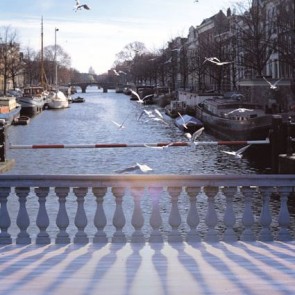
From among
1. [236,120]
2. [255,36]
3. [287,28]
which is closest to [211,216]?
[287,28]

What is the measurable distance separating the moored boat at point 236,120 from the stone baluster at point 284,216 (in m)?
22.9

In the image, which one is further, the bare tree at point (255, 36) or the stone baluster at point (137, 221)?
the bare tree at point (255, 36)

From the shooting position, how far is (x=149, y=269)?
551 cm

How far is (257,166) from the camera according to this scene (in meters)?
29.7

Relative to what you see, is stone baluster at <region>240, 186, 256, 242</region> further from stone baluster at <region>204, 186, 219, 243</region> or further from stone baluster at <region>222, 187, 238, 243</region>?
stone baluster at <region>204, 186, 219, 243</region>

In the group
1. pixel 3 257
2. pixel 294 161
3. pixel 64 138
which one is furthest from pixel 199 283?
pixel 64 138

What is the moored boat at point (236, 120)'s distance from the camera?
3794 cm

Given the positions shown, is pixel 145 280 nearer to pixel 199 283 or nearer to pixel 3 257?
pixel 199 283

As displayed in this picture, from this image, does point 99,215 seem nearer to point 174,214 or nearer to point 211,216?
point 174,214

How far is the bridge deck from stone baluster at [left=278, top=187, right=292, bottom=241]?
179 millimetres

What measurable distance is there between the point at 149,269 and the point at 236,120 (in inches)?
1481

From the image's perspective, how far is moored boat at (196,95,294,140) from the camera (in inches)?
1494

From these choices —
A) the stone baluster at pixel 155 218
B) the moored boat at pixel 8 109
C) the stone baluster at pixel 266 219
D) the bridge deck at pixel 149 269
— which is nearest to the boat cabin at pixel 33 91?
the moored boat at pixel 8 109

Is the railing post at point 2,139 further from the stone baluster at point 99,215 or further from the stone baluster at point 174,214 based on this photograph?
the stone baluster at point 174,214
